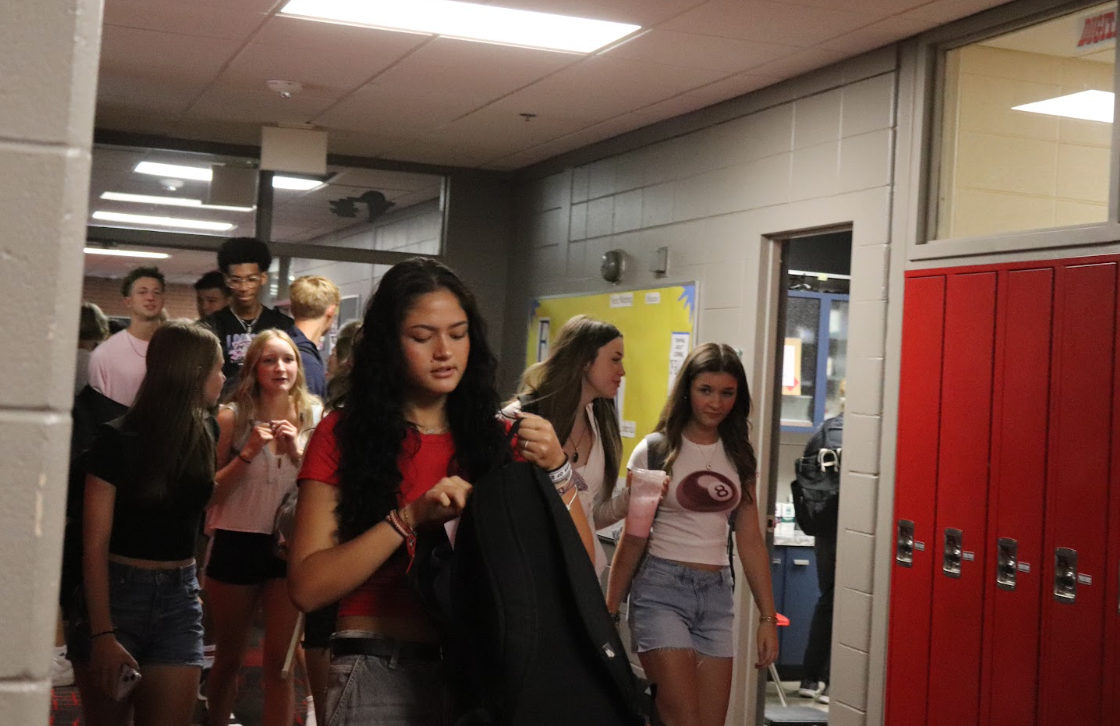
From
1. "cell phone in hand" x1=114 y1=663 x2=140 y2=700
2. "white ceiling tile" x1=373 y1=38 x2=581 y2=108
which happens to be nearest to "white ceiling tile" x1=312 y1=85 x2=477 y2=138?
"white ceiling tile" x1=373 y1=38 x2=581 y2=108

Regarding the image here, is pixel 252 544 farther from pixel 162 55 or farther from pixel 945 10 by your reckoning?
pixel 945 10

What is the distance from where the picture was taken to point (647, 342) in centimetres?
675

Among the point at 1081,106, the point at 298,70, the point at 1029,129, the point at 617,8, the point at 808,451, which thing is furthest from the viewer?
the point at 808,451

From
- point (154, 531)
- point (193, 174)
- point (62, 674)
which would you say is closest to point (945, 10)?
point (154, 531)

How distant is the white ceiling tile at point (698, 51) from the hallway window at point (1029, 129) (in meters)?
0.80

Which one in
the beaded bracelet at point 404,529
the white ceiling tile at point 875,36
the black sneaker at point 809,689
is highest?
the white ceiling tile at point 875,36

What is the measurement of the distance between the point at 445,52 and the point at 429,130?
1922 mm

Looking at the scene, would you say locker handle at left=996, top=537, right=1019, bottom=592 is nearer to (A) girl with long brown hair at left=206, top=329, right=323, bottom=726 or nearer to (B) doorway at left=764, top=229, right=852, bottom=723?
(B) doorway at left=764, top=229, right=852, bottom=723

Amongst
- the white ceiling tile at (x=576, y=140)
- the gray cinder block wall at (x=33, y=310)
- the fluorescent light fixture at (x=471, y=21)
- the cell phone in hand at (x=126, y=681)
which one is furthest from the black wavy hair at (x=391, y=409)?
the white ceiling tile at (x=576, y=140)

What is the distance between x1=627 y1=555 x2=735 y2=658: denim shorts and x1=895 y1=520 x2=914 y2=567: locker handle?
0.91 meters

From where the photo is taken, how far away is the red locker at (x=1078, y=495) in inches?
153

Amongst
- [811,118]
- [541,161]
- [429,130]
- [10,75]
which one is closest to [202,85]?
[429,130]

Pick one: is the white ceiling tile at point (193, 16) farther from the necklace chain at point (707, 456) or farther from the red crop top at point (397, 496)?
the red crop top at point (397, 496)

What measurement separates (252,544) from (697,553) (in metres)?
1.53
